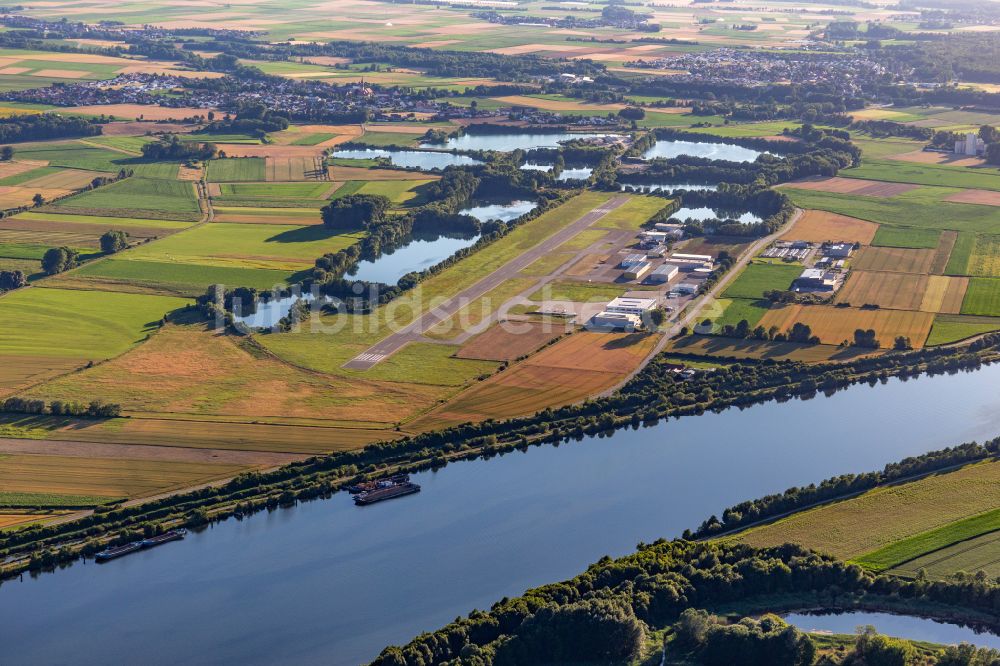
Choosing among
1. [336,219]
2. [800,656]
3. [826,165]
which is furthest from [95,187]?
[800,656]

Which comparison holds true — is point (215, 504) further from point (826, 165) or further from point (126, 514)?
point (826, 165)

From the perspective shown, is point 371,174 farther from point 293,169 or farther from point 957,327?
point 957,327

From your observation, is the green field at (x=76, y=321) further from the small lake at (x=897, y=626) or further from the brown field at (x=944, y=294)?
the brown field at (x=944, y=294)

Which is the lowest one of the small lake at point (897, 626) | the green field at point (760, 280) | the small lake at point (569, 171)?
the small lake at point (897, 626)

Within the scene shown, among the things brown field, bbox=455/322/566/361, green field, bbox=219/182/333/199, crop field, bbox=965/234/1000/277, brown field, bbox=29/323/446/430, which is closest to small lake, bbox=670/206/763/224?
crop field, bbox=965/234/1000/277

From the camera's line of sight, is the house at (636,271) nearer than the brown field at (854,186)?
Yes

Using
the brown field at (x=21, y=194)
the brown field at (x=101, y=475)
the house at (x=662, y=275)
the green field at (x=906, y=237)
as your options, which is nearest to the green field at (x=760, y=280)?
the house at (x=662, y=275)
